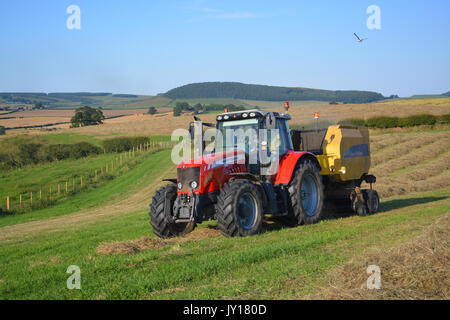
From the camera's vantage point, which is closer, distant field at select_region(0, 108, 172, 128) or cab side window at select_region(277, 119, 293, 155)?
cab side window at select_region(277, 119, 293, 155)

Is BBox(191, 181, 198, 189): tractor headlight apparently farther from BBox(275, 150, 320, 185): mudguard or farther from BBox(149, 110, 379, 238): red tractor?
BBox(275, 150, 320, 185): mudguard

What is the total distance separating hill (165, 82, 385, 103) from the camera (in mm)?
78019

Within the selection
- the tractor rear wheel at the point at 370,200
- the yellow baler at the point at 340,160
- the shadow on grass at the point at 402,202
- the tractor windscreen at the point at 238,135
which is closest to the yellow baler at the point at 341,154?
the yellow baler at the point at 340,160

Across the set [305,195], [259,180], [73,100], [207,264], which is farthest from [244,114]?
[73,100]

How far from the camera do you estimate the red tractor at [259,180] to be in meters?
9.55

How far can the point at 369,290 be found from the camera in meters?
5.29

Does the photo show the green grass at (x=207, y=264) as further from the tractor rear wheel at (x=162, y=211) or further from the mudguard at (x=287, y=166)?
the mudguard at (x=287, y=166)

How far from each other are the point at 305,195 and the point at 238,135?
2422 millimetres

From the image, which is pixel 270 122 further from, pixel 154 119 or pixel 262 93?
pixel 262 93

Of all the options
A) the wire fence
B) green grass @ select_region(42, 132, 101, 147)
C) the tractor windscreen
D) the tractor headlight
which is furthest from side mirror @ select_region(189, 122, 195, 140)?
green grass @ select_region(42, 132, 101, 147)

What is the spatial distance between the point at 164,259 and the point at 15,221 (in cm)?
1583

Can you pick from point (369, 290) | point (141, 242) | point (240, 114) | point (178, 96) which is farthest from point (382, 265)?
point (178, 96)
